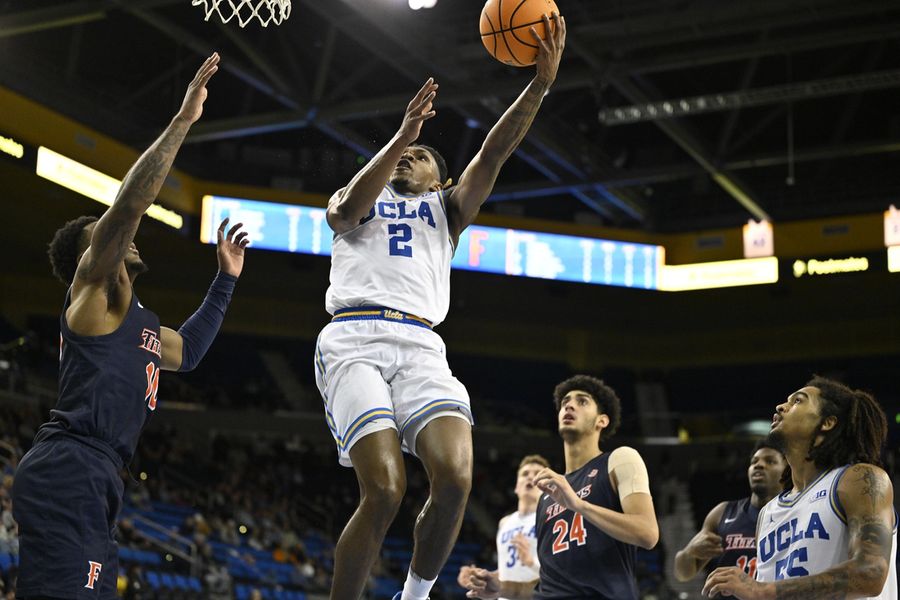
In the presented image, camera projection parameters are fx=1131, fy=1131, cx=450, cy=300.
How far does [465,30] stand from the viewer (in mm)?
15219

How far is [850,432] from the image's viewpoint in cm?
462

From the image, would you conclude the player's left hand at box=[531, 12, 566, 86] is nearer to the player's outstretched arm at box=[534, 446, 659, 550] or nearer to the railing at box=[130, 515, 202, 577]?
the player's outstretched arm at box=[534, 446, 659, 550]

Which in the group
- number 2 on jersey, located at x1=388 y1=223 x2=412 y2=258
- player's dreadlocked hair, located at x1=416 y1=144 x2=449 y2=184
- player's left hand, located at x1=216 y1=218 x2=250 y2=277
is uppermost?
player's dreadlocked hair, located at x1=416 y1=144 x2=449 y2=184

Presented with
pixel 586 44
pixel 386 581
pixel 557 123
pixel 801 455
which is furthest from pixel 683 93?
pixel 801 455

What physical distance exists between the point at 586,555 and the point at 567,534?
0.60 ft

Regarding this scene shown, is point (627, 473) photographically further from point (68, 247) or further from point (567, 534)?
point (68, 247)

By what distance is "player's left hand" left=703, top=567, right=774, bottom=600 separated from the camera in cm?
392

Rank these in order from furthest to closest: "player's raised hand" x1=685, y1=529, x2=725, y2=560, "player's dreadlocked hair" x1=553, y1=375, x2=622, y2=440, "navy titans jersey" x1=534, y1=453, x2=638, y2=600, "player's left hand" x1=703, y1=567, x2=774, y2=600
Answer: "player's raised hand" x1=685, y1=529, x2=725, y2=560 < "player's dreadlocked hair" x1=553, y1=375, x2=622, y2=440 < "navy titans jersey" x1=534, y1=453, x2=638, y2=600 < "player's left hand" x1=703, y1=567, x2=774, y2=600

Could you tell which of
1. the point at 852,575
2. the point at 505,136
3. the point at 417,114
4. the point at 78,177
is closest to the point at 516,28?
the point at 505,136

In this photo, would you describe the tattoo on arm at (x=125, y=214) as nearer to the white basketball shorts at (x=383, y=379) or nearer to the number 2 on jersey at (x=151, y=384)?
the number 2 on jersey at (x=151, y=384)

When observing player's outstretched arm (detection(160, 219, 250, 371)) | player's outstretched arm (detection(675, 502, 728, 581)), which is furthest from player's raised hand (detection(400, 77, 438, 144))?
player's outstretched arm (detection(675, 502, 728, 581))

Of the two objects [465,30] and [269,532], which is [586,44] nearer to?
[465,30]

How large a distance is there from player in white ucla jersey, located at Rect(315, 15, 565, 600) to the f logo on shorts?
88 cm

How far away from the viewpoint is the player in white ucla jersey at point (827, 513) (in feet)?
13.2
